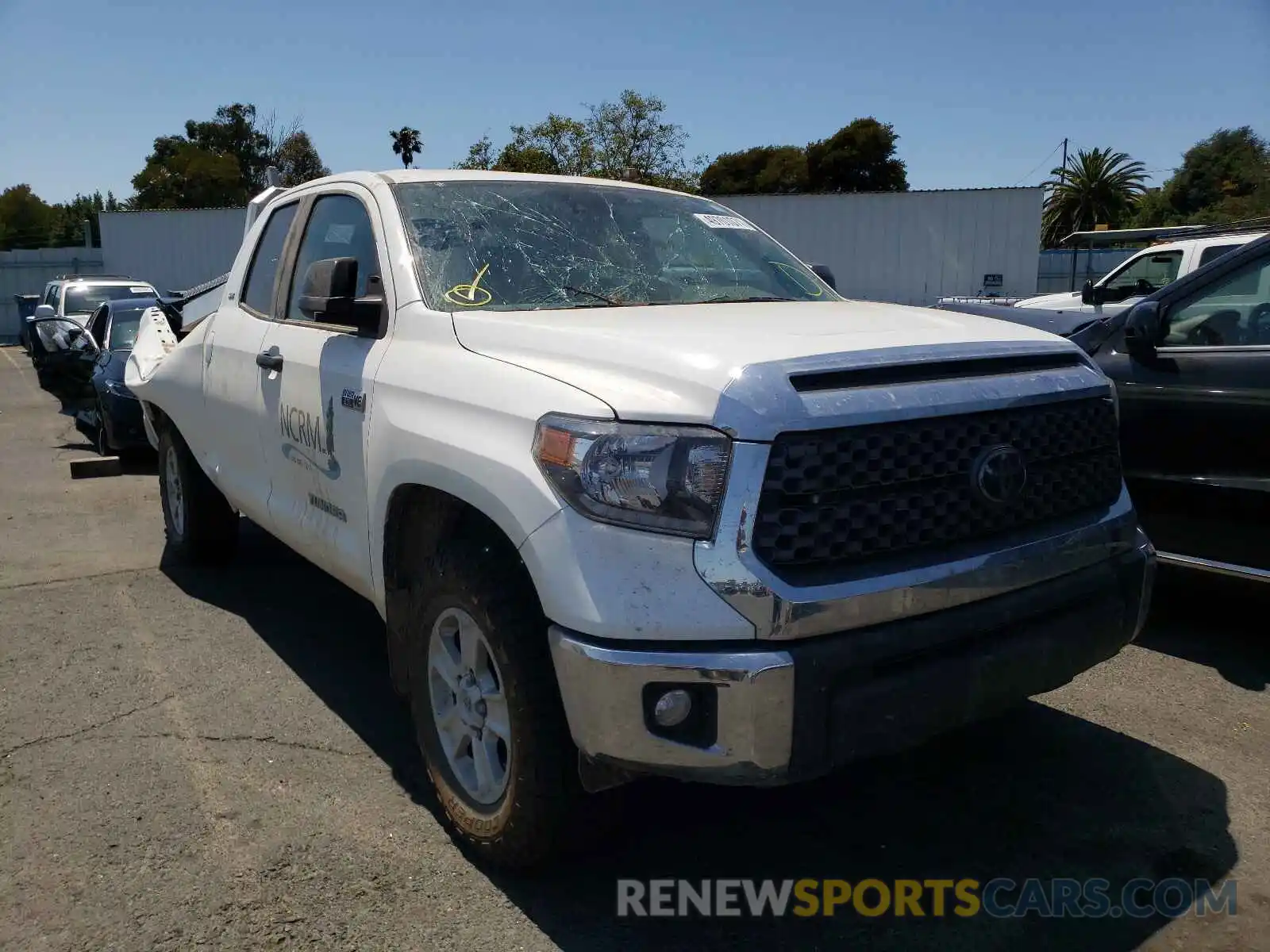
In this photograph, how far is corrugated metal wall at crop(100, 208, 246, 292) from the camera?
3102 cm

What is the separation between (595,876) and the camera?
2930mm

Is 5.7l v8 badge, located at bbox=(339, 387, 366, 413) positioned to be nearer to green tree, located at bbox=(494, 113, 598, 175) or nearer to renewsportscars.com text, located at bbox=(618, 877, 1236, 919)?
renewsportscars.com text, located at bbox=(618, 877, 1236, 919)

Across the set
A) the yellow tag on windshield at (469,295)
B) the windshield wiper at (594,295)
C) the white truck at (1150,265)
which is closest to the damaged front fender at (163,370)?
the yellow tag on windshield at (469,295)

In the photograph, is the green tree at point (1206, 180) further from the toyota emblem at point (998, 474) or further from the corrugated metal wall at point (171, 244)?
the toyota emblem at point (998, 474)

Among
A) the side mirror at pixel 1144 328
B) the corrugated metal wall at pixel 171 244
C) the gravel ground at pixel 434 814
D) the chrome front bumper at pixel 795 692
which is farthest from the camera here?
the corrugated metal wall at pixel 171 244

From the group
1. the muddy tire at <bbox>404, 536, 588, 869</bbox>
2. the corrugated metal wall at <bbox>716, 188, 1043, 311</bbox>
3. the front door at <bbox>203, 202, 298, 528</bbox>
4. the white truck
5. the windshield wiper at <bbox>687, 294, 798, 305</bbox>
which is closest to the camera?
the muddy tire at <bbox>404, 536, 588, 869</bbox>

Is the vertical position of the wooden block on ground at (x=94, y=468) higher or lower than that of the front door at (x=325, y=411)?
lower

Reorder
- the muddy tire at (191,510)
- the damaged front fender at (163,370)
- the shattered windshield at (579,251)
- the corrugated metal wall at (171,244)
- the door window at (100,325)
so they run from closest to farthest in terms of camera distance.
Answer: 1. the shattered windshield at (579,251)
2. the damaged front fender at (163,370)
3. the muddy tire at (191,510)
4. the door window at (100,325)
5. the corrugated metal wall at (171,244)

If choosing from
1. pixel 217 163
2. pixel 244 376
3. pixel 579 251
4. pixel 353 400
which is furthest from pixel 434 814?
pixel 217 163

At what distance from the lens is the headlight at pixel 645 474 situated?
2346mm

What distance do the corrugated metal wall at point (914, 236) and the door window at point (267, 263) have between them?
19.0 m

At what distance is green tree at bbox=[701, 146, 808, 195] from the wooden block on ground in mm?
58660

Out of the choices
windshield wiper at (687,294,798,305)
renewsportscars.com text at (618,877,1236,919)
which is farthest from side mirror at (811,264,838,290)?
renewsportscars.com text at (618,877,1236,919)

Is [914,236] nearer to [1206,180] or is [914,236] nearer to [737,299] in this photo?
[737,299]
